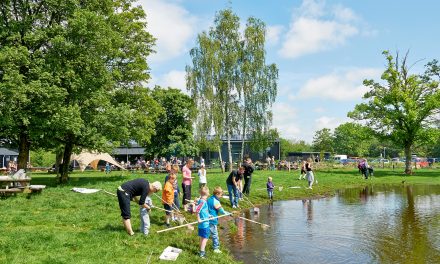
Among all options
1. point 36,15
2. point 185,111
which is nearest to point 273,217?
point 36,15

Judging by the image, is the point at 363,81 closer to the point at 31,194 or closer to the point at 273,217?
the point at 273,217

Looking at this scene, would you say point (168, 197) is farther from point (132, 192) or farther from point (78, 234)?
point (78, 234)

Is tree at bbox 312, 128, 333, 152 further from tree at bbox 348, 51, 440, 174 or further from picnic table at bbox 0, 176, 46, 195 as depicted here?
picnic table at bbox 0, 176, 46, 195

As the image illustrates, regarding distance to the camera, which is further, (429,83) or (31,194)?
(429,83)

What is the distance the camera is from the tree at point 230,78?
43.7 meters

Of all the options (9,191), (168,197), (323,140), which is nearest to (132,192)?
(168,197)

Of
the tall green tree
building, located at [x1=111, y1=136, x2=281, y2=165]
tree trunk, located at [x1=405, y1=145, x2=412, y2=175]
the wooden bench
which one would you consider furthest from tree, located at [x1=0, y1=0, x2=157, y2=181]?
building, located at [x1=111, y1=136, x2=281, y2=165]

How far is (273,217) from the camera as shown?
17797 millimetres

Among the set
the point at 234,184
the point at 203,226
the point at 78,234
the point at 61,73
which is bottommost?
the point at 78,234

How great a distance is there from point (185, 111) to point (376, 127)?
29.2 metres

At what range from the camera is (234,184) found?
19250 millimetres

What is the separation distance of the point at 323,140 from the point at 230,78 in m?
67.5

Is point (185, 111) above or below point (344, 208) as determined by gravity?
above

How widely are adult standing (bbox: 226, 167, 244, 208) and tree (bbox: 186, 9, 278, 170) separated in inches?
910
